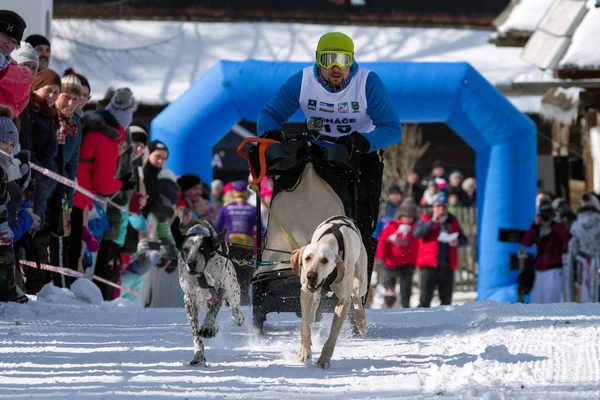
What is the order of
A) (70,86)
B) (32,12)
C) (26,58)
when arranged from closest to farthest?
(26,58) < (70,86) < (32,12)

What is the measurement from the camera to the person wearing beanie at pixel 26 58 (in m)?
7.44

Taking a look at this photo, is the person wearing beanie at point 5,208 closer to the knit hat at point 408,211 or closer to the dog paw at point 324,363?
the dog paw at point 324,363

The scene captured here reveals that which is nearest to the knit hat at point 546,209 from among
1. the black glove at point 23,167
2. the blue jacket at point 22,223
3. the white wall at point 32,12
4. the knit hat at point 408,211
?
the knit hat at point 408,211

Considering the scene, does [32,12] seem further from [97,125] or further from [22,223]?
[22,223]

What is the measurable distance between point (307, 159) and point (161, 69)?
15.9 metres

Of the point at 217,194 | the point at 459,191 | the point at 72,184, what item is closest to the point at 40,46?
the point at 72,184

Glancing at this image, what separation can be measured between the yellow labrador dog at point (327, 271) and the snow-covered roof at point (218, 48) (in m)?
14.1

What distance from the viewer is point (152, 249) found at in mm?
10469

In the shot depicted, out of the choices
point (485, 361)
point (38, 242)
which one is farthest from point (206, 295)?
point (38, 242)

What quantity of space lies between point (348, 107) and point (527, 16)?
41.5 ft

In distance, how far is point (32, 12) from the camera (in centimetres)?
1056

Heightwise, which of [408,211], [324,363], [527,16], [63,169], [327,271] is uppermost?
[527,16]

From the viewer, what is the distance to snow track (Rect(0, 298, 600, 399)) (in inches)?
165

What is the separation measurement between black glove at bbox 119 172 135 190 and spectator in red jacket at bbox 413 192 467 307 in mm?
4573
